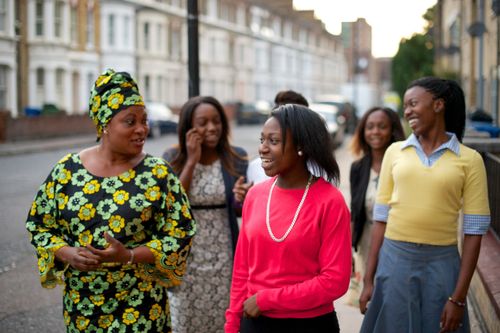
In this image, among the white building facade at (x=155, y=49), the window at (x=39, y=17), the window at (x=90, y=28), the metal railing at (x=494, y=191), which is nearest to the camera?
the metal railing at (x=494, y=191)

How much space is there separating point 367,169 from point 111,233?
2921mm

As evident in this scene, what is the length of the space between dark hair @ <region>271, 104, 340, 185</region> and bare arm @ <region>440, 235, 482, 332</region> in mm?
887

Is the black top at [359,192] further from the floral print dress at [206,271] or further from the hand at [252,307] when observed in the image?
the hand at [252,307]

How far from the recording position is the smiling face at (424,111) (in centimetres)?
391

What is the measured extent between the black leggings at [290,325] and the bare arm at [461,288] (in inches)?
28.3

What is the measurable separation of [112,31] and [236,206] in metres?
45.2

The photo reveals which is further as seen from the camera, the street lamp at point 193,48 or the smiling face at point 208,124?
the street lamp at point 193,48

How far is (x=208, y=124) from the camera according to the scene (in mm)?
5270

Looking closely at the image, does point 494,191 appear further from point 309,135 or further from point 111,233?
point 111,233

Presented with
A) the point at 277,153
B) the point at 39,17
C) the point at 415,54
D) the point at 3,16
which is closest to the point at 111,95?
the point at 277,153

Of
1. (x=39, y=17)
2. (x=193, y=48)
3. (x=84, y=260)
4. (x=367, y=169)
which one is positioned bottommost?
(x=84, y=260)

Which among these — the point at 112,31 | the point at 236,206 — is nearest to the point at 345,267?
the point at 236,206

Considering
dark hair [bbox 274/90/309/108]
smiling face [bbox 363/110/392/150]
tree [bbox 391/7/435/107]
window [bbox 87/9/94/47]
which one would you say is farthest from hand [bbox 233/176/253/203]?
window [bbox 87/9/94/47]

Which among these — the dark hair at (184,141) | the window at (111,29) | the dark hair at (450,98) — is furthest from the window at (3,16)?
the dark hair at (450,98)
